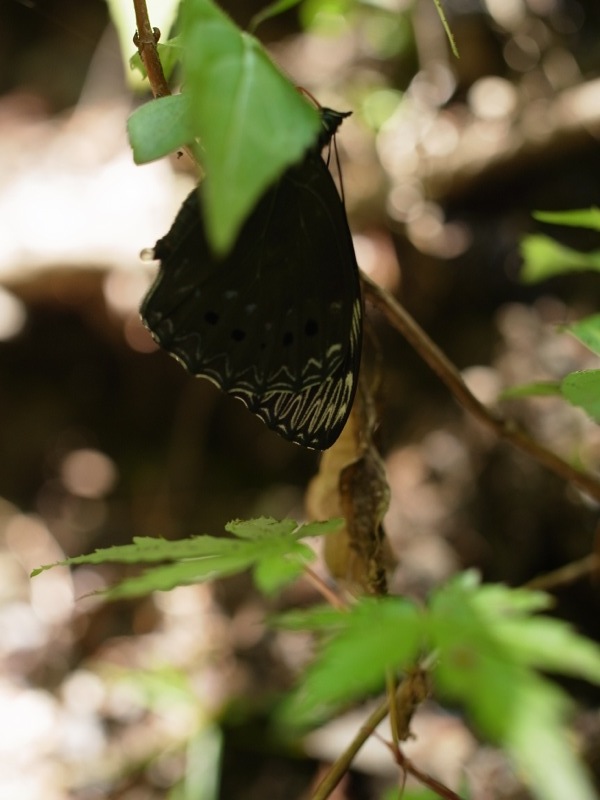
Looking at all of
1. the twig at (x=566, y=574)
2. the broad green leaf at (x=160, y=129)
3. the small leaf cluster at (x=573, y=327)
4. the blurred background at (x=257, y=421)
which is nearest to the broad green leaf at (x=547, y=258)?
the small leaf cluster at (x=573, y=327)

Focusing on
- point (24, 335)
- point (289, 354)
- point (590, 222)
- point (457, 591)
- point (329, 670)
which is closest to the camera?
point (329, 670)

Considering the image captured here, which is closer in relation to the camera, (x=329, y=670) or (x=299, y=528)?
(x=329, y=670)

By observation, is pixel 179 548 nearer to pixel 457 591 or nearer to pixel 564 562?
pixel 457 591

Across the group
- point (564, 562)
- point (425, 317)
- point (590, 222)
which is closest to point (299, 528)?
point (590, 222)

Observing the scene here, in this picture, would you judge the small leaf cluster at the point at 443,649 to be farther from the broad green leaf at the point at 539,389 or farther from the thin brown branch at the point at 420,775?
the broad green leaf at the point at 539,389

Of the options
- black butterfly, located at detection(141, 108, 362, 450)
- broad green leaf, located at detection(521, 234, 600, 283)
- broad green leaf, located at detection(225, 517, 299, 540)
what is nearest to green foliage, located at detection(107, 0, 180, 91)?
black butterfly, located at detection(141, 108, 362, 450)

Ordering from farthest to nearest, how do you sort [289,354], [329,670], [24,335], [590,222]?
[24,335] < [590,222] < [289,354] < [329,670]

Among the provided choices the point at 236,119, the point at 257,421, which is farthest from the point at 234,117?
the point at 257,421
